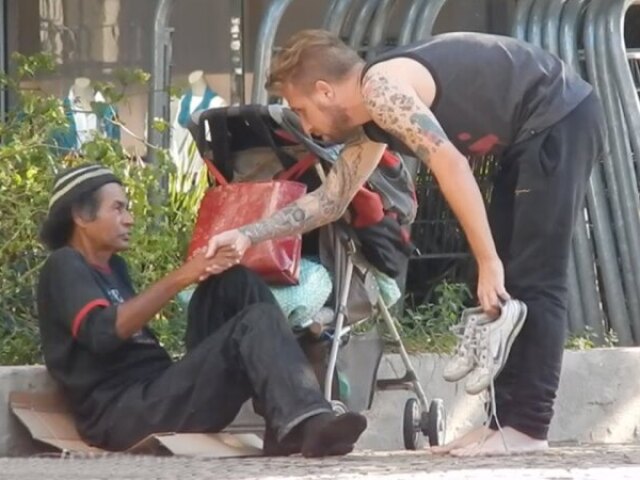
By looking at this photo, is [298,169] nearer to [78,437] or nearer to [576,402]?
[78,437]

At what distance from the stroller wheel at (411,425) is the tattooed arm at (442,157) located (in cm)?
142

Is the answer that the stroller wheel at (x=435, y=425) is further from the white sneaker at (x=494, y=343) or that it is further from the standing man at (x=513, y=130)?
the white sneaker at (x=494, y=343)

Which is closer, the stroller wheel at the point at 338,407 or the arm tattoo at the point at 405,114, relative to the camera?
the arm tattoo at the point at 405,114

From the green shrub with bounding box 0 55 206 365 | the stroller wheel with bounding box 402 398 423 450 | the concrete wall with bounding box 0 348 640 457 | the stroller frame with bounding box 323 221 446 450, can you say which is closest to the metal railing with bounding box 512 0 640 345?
the concrete wall with bounding box 0 348 640 457

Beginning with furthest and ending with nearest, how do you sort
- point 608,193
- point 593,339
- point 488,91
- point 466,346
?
point 608,193 < point 593,339 < point 488,91 < point 466,346

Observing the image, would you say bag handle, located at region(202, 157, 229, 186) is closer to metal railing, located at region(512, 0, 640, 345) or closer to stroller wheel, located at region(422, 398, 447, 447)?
stroller wheel, located at region(422, 398, 447, 447)

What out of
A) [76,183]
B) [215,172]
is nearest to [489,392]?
[215,172]

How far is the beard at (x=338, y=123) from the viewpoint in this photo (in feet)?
17.7

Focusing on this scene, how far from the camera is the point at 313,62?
17.7 feet

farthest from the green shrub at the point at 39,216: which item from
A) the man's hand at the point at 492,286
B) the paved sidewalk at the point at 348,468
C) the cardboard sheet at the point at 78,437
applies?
the man's hand at the point at 492,286

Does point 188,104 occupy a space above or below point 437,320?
above

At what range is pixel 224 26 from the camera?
32.2 feet

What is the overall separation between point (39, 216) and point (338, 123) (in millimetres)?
2097

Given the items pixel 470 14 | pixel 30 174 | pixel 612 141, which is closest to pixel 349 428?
pixel 30 174
